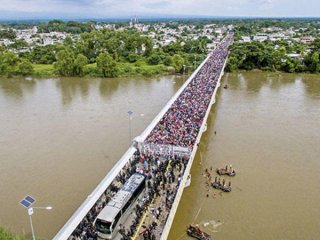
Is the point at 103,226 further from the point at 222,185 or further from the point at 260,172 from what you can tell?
the point at 260,172

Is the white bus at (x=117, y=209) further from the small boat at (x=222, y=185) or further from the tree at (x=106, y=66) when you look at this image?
the tree at (x=106, y=66)

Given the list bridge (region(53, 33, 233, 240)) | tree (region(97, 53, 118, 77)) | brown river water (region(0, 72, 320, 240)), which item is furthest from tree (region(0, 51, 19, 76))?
bridge (region(53, 33, 233, 240))

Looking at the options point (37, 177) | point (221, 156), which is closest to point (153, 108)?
point (221, 156)

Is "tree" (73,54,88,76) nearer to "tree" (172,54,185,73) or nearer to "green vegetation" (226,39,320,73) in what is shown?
"tree" (172,54,185,73)

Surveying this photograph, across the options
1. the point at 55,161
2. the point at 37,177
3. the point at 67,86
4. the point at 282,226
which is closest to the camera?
the point at 282,226

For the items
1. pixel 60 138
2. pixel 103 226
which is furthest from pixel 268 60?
pixel 103 226

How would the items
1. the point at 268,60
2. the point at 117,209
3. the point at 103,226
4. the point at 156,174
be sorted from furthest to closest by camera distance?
the point at 268,60 < the point at 156,174 < the point at 117,209 < the point at 103,226

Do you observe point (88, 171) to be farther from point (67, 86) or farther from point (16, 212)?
point (67, 86)
